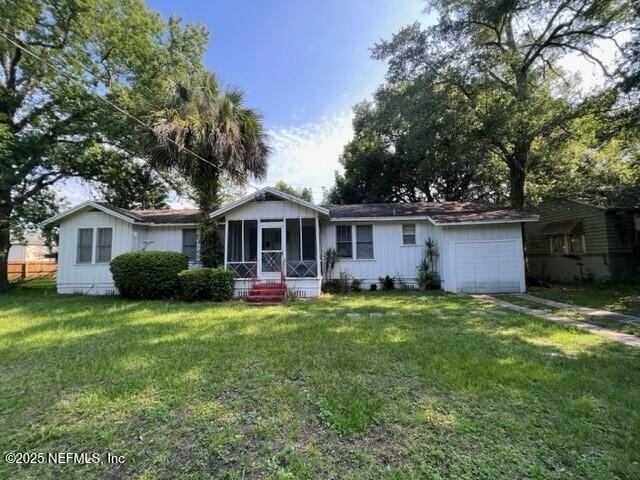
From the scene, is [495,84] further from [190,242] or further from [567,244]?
→ [190,242]

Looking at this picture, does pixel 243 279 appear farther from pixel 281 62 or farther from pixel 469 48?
pixel 469 48

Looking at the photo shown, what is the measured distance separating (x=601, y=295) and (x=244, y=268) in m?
12.2

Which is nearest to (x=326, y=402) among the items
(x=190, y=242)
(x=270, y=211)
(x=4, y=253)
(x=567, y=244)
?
(x=270, y=211)

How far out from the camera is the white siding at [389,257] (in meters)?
12.9

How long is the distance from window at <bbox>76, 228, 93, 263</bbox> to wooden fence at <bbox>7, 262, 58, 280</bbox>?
10.8 meters

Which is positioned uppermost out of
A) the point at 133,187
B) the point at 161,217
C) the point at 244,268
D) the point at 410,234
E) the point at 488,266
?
the point at 133,187

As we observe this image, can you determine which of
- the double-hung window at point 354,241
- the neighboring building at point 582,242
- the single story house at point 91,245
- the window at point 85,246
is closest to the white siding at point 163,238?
the single story house at point 91,245

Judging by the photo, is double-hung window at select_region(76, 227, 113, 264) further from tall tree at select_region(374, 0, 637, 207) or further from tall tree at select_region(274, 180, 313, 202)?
tall tree at select_region(274, 180, 313, 202)

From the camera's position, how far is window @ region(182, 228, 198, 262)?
13.4 m

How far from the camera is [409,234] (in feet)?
A: 43.0

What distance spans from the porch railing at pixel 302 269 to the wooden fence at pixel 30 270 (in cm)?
1868

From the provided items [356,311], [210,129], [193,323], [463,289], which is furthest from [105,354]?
[463,289]

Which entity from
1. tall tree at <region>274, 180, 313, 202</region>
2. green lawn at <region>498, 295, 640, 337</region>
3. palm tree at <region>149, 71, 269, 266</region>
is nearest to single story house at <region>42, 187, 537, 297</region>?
palm tree at <region>149, 71, 269, 266</region>

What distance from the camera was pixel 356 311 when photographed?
8.41m
